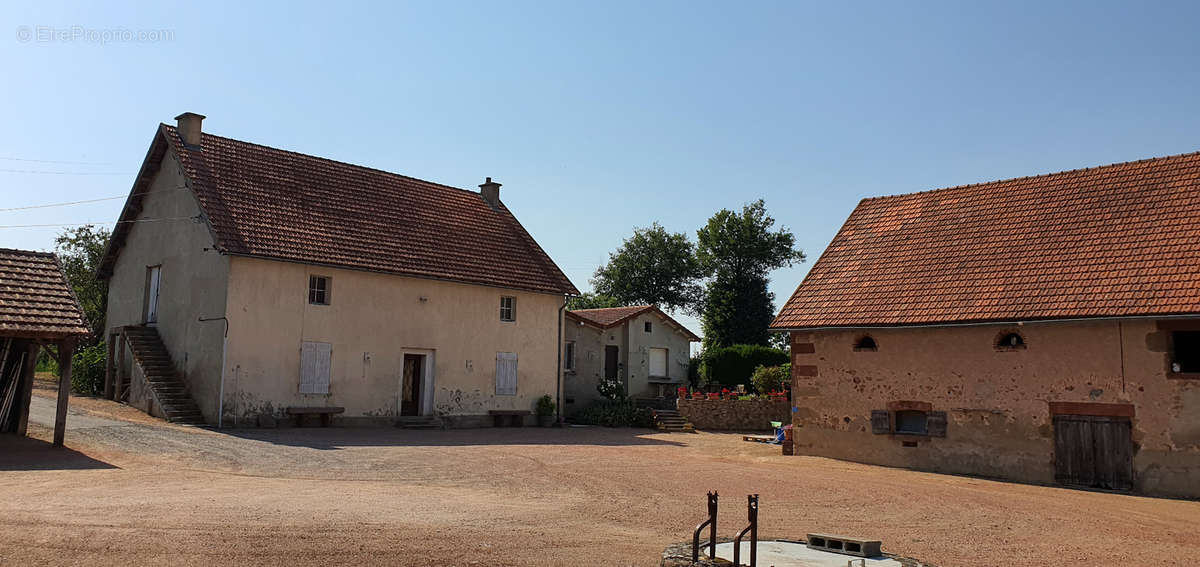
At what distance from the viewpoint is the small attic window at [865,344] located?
63.1 ft

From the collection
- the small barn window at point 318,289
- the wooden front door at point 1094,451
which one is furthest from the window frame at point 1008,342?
the small barn window at point 318,289

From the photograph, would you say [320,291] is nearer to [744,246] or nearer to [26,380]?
[26,380]

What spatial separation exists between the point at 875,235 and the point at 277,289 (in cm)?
1507

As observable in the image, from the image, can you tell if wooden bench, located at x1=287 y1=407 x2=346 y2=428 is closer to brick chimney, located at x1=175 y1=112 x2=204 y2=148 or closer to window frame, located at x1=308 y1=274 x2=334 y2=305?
window frame, located at x1=308 y1=274 x2=334 y2=305

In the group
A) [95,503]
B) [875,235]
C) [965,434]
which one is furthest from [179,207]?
[965,434]

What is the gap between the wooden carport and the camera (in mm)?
15320

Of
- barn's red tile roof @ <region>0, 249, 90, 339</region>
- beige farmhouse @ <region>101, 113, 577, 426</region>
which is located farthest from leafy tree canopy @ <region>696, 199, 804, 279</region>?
barn's red tile roof @ <region>0, 249, 90, 339</region>

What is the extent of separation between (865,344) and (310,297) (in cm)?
1397

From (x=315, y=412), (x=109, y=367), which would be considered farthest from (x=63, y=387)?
(x=109, y=367)

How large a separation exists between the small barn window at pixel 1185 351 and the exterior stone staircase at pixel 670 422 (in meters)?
15.3

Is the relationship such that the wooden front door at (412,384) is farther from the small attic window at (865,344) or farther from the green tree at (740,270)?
the green tree at (740,270)

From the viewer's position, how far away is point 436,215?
27719 millimetres

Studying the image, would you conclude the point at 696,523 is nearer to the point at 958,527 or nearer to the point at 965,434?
the point at 958,527

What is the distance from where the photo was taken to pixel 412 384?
25.5 m
